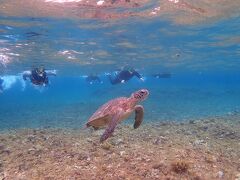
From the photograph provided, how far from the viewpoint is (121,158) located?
925 centimetres

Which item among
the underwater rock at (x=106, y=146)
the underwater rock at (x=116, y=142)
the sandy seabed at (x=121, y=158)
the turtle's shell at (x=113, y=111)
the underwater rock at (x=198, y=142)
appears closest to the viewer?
the sandy seabed at (x=121, y=158)

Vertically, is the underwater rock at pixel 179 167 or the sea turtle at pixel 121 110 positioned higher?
the sea turtle at pixel 121 110

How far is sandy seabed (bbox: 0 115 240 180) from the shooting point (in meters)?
7.97

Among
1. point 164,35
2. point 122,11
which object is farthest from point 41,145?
point 164,35

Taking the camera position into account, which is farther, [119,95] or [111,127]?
[119,95]

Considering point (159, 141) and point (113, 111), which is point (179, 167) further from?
point (159, 141)

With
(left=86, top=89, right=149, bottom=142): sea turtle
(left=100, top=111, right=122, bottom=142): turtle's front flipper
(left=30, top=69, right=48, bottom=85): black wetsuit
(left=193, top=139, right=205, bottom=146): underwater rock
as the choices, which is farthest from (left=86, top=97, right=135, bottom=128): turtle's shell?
(left=30, top=69, right=48, bottom=85): black wetsuit

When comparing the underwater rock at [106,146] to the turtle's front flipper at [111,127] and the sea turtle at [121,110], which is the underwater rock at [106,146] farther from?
the turtle's front flipper at [111,127]

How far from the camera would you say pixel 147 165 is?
333 inches

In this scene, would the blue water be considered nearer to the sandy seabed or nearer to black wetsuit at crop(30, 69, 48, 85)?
black wetsuit at crop(30, 69, 48, 85)

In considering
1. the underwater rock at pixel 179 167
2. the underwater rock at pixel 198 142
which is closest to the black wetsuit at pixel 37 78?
the underwater rock at pixel 198 142

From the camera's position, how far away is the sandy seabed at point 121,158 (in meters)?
7.97

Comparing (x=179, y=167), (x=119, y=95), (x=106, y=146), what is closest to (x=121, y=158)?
(x=106, y=146)

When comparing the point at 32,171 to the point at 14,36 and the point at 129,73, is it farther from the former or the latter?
the point at 14,36
